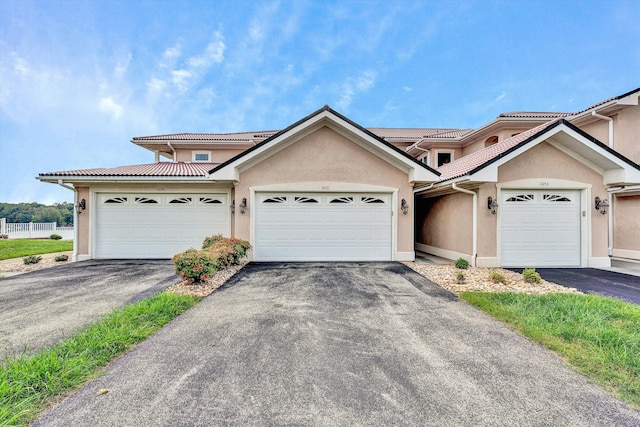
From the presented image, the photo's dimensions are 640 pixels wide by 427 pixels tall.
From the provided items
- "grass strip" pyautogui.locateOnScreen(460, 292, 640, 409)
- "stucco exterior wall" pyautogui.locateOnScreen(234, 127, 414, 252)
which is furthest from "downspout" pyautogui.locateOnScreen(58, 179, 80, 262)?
"grass strip" pyautogui.locateOnScreen(460, 292, 640, 409)

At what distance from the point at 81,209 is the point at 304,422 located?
1203cm

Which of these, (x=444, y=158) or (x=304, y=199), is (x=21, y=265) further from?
(x=444, y=158)

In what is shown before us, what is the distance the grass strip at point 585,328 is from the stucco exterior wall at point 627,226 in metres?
7.90

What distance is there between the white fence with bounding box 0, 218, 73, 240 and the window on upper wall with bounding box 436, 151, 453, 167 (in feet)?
94.2

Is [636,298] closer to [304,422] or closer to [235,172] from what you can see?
[304,422]

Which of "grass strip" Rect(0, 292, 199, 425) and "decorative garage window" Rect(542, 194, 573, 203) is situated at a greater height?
"decorative garage window" Rect(542, 194, 573, 203)

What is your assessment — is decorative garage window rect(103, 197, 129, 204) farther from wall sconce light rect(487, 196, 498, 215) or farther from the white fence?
the white fence

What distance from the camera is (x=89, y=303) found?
210 inches

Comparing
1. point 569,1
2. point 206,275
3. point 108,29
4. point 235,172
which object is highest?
point 569,1

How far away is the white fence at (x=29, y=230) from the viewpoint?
19.7 metres

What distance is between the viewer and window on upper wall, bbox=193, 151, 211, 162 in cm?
1532

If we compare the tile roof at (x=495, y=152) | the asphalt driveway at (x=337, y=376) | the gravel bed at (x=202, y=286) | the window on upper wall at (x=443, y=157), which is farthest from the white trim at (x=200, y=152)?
the window on upper wall at (x=443, y=157)

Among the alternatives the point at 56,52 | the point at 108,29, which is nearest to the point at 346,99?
the point at 108,29

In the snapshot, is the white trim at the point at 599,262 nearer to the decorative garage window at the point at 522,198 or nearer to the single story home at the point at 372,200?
the single story home at the point at 372,200
